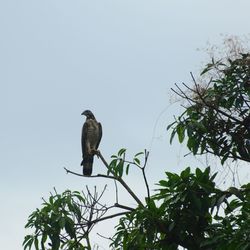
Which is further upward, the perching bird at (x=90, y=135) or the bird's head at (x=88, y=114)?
the bird's head at (x=88, y=114)

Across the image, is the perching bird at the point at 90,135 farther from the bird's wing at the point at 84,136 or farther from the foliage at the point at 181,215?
the foliage at the point at 181,215

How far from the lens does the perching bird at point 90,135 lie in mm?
9021

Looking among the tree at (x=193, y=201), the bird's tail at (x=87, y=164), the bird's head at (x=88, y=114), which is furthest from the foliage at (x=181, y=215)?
the bird's head at (x=88, y=114)

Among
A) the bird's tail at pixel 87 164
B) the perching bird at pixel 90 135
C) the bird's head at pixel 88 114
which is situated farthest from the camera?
the bird's head at pixel 88 114

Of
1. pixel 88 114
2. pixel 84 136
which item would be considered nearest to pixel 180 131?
pixel 84 136

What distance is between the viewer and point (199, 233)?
4.40 m

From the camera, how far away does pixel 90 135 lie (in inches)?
387

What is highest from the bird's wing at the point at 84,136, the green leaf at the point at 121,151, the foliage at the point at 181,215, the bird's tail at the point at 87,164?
the bird's wing at the point at 84,136

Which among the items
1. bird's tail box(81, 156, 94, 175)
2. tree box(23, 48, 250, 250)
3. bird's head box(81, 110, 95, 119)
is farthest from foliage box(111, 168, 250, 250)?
bird's head box(81, 110, 95, 119)

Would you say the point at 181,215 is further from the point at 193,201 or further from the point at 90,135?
the point at 90,135

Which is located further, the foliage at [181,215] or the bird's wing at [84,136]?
the bird's wing at [84,136]

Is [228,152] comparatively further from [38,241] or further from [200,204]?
[38,241]

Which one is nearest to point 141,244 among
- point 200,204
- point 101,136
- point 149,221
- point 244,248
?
point 149,221

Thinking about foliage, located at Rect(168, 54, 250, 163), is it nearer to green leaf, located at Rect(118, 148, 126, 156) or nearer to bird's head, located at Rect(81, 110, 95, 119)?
green leaf, located at Rect(118, 148, 126, 156)
